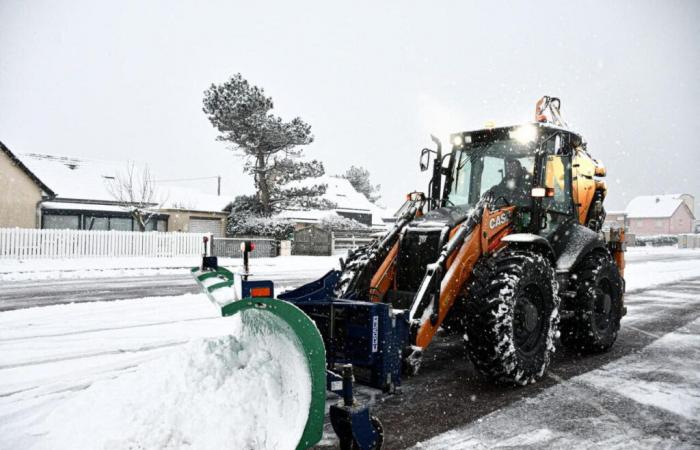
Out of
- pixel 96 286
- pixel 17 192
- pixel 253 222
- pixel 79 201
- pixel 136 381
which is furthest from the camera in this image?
pixel 79 201

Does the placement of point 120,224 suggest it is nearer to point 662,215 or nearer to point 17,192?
point 17,192

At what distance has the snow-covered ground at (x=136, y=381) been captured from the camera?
3387 millimetres

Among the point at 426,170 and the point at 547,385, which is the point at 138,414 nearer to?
the point at 547,385

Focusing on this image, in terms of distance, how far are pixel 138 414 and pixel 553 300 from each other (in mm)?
3712

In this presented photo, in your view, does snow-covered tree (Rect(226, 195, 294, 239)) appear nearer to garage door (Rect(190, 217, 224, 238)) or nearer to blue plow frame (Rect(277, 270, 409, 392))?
garage door (Rect(190, 217, 224, 238))

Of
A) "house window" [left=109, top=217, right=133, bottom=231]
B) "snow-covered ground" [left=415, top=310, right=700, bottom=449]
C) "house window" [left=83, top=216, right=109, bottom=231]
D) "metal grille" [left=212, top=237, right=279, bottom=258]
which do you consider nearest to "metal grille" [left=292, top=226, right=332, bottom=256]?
"metal grille" [left=212, top=237, right=279, bottom=258]

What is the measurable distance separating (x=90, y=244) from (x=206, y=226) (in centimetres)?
1163

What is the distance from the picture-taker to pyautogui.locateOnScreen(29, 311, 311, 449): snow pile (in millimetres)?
3061

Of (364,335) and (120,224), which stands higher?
(120,224)

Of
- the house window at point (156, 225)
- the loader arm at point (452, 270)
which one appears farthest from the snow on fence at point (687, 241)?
the loader arm at point (452, 270)

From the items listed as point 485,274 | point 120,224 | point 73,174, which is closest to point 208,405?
point 485,274

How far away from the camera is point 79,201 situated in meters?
28.0

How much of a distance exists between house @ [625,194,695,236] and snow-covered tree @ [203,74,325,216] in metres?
68.0

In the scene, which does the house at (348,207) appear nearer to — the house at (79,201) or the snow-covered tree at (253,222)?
the house at (79,201)
